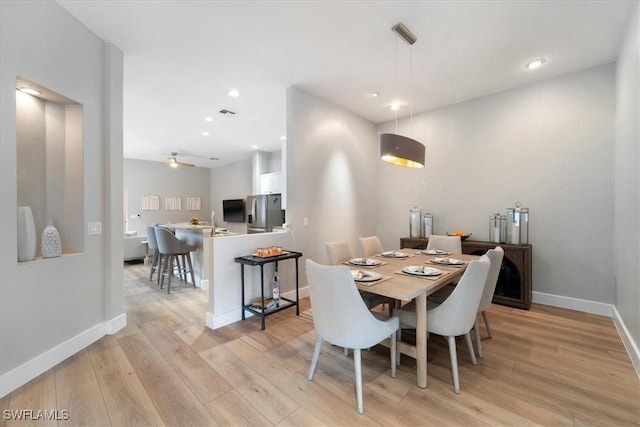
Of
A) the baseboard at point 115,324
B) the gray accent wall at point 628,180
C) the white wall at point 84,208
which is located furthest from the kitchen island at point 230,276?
the gray accent wall at point 628,180

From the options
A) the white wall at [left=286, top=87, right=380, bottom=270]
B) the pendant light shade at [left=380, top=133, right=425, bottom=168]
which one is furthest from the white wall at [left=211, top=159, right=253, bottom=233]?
the pendant light shade at [left=380, top=133, right=425, bottom=168]

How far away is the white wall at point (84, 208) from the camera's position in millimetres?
1821

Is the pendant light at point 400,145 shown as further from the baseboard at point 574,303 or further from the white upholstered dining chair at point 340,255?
the baseboard at point 574,303

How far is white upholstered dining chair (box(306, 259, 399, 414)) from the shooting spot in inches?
62.6

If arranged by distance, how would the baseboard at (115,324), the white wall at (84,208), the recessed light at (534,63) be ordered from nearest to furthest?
the white wall at (84,208) < the baseboard at (115,324) < the recessed light at (534,63)

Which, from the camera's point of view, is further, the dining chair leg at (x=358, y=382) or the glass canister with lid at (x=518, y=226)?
the glass canister with lid at (x=518, y=226)

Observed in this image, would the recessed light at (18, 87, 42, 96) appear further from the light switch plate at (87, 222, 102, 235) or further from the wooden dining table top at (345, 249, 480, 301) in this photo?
the wooden dining table top at (345, 249, 480, 301)

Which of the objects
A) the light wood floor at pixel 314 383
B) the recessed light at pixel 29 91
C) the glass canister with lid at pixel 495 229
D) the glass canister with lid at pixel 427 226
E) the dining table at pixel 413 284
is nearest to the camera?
the light wood floor at pixel 314 383

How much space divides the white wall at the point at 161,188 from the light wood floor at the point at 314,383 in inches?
246

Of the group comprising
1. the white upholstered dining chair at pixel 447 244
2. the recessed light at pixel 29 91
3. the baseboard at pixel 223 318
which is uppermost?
the recessed light at pixel 29 91

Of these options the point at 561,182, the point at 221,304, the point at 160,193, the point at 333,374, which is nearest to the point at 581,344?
the point at 561,182

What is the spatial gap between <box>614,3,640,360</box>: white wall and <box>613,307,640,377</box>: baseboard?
49 millimetres

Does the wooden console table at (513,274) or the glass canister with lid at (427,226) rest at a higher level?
the glass canister with lid at (427,226)

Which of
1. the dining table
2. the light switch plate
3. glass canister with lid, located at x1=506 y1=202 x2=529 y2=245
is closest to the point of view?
the dining table
